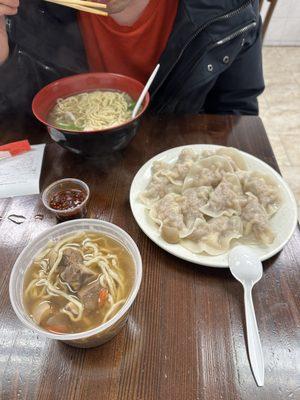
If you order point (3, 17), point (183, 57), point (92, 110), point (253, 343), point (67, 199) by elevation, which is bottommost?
point (253, 343)

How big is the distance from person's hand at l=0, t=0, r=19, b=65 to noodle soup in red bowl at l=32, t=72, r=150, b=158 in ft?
1.21

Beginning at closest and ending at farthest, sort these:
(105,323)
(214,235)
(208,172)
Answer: (105,323) < (214,235) < (208,172)

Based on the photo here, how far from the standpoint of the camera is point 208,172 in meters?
1.40

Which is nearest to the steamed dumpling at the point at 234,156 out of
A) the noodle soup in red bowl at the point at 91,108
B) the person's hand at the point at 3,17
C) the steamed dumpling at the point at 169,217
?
the steamed dumpling at the point at 169,217

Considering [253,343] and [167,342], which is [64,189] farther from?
[253,343]

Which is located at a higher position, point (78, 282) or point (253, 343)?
point (78, 282)

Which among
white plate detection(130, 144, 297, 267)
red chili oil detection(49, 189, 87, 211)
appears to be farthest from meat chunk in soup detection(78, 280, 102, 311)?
red chili oil detection(49, 189, 87, 211)

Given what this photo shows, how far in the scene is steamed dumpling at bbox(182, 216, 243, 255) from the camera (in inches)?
45.1

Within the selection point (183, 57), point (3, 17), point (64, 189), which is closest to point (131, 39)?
point (183, 57)

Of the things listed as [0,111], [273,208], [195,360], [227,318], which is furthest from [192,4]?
[195,360]

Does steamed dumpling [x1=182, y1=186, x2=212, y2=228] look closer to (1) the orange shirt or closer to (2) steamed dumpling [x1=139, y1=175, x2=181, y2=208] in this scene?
(2) steamed dumpling [x1=139, y1=175, x2=181, y2=208]

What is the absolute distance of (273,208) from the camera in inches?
50.3

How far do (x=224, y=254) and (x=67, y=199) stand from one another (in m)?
0.69

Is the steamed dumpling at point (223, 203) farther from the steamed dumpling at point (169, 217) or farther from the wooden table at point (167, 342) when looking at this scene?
the wooden table at point (167, 342)
